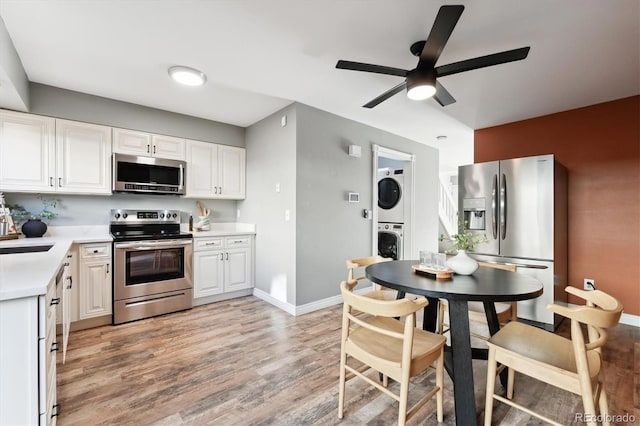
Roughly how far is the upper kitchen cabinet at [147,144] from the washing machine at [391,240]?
343 centimetres

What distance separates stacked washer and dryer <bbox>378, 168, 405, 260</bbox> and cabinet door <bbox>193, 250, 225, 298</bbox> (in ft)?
9.32

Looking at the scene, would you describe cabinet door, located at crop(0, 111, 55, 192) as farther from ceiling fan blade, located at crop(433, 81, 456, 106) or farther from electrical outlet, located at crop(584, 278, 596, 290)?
electrical outlet, located at crop(584, 278, 596, 290)

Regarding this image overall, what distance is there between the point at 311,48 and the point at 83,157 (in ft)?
8.72

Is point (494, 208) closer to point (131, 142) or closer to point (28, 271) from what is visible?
point (28, 271)

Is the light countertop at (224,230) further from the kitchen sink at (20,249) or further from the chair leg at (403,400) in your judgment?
the chair leg at (403,400)

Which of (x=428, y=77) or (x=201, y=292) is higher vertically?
(x=428, y=77)

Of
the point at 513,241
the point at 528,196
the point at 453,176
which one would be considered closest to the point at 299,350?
the point at 513,241

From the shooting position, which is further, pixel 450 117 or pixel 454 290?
pixel 450 117

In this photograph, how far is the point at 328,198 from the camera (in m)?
3.62

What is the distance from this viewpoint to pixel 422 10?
1.78 m

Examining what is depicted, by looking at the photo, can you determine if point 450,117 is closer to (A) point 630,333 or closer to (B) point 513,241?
(B) point 513,241

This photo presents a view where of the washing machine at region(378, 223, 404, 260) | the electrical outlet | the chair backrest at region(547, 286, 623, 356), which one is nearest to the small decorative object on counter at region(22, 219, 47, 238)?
the chair backrest at region(547, 286, 623, 356)

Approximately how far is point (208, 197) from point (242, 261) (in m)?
0.98

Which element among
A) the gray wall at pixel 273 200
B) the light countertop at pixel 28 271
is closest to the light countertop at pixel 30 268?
the light countertop at pixel 28 271
